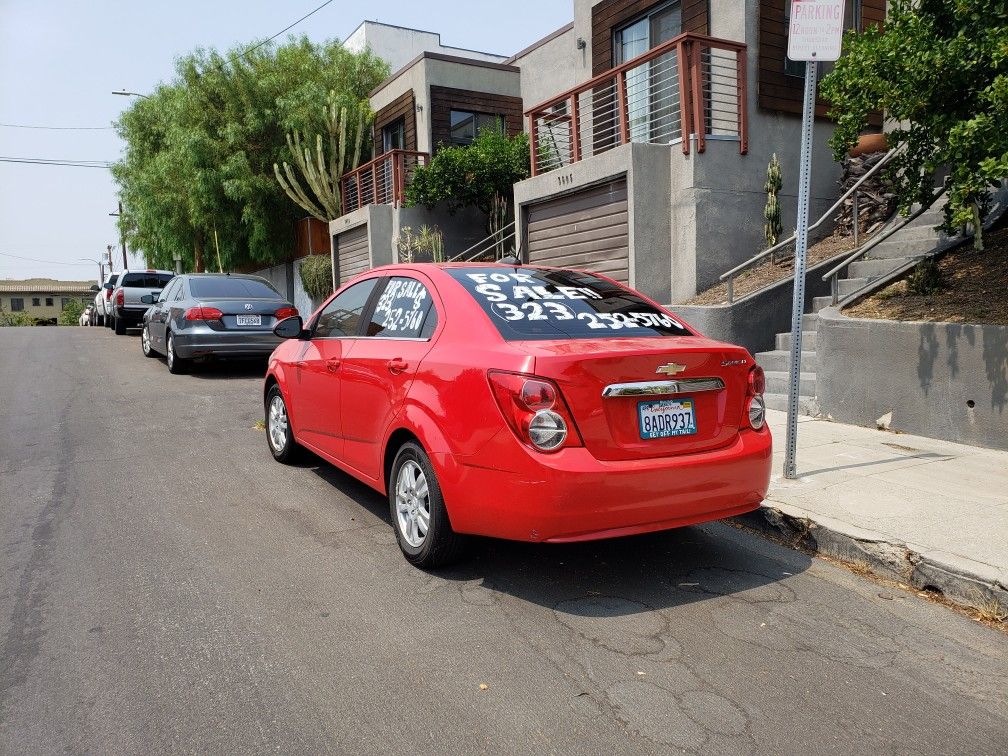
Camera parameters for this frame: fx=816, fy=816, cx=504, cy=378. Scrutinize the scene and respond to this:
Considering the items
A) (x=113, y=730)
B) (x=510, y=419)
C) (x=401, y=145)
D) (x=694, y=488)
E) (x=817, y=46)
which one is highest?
(x=401, y=145)

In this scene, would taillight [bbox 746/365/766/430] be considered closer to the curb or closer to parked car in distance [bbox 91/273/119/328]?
the curb

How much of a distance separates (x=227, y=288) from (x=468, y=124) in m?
10.7

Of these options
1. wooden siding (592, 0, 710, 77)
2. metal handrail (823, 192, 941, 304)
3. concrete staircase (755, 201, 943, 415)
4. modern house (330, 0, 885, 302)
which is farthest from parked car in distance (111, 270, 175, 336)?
metal handrail (823, 192, 941, 304)

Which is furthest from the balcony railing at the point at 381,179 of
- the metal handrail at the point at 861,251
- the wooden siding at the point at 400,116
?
the metal handrail at the point at 861,251

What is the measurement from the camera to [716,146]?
10.9 metres

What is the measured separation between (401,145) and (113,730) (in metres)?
20.4

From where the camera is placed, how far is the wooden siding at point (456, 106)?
1998 cm

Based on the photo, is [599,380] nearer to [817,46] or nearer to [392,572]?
[392,572]

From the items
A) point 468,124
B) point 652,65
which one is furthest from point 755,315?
point 468,124

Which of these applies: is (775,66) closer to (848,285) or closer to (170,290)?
(848,285)

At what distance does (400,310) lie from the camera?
4.90 m

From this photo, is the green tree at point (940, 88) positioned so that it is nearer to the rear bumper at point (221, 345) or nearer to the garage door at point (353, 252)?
the rear bumper at point (221, 345)

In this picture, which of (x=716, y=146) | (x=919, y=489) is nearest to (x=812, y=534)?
(x=919, y=489)

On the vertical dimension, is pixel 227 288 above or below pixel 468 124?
below
